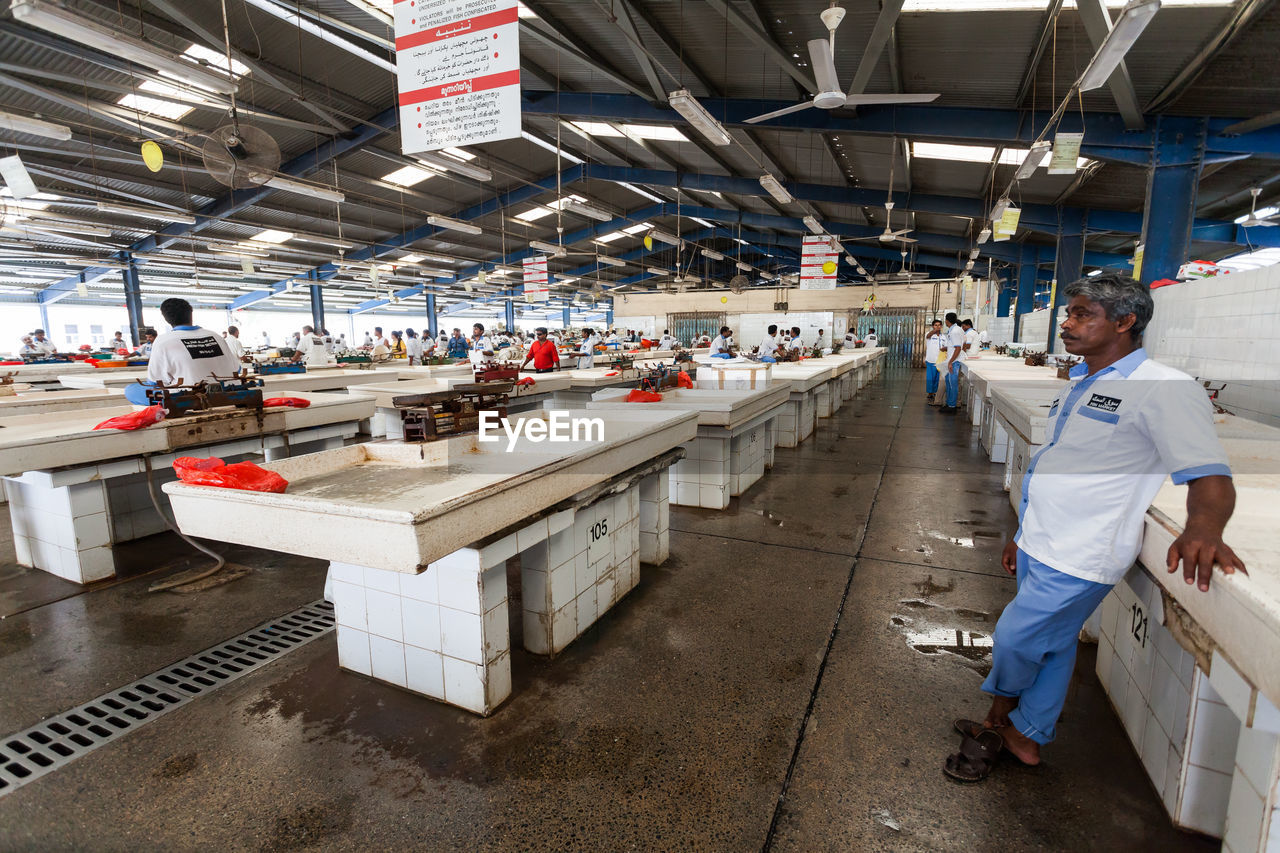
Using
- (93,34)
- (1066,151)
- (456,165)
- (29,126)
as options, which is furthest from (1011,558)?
(29,126)

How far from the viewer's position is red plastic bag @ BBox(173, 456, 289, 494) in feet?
5.97

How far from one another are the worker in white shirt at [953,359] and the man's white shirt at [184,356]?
29.0 feet

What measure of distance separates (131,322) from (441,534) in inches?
804

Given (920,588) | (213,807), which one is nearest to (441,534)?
(213,807)

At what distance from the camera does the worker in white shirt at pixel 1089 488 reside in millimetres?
1427

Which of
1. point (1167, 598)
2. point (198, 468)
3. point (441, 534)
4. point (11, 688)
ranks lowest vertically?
point (11, 688)

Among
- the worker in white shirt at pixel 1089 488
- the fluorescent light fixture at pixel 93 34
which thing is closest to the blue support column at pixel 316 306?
the fluorescent light fixture at pixel 93 34

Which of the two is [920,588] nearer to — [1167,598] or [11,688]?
[1167,598]

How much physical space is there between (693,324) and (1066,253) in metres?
14.4

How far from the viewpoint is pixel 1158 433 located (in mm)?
1450

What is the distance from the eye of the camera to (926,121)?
7355mm

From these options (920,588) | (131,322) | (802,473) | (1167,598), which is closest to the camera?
(1167,598)

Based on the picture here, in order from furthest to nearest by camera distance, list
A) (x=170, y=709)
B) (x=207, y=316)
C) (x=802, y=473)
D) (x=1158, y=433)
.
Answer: (x=207, y=316) < (x=802, y=473) < (x=170, y=709) < (x=1158, y=433)

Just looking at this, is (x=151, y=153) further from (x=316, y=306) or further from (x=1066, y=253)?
(x=316, y=306)
